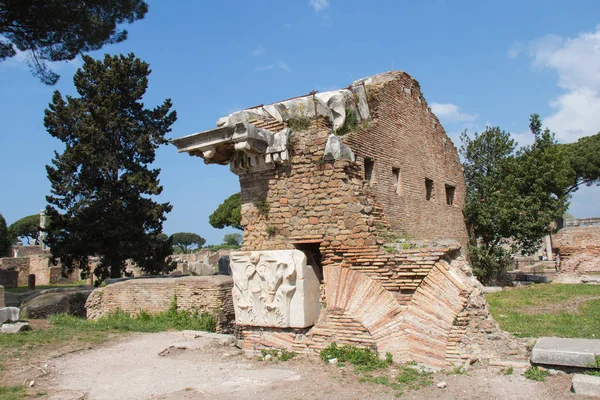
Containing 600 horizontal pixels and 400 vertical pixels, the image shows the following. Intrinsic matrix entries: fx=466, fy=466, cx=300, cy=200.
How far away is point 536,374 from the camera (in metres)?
4.82

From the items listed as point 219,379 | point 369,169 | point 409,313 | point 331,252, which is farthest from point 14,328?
point 409,313

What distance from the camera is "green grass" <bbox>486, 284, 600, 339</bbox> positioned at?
7.16 metres

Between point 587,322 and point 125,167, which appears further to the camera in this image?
point 125,167

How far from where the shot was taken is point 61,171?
18344 mm

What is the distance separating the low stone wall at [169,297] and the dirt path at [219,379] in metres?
1.83

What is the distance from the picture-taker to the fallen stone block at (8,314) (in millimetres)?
9234

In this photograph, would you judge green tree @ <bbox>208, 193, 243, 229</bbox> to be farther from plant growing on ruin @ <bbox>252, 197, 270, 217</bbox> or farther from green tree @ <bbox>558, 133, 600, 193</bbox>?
plant growing on ruin @ <bbox>252, 197, 270, 217</bbox>

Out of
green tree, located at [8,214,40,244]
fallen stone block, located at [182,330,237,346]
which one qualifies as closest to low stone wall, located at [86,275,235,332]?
fallen stone block, located at [182,330,237,346]

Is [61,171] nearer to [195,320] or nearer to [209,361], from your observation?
[195,320]

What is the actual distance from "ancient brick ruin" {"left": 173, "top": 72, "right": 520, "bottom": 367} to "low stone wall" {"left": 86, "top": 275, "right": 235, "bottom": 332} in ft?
8.09

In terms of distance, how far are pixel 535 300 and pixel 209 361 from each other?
8024 mm

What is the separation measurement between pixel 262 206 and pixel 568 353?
14.5ft

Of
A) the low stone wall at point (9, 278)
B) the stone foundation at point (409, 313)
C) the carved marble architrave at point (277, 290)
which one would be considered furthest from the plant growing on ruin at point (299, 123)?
the low stone wall at point (9, 278)

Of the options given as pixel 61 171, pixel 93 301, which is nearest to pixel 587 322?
pixel 93 301
